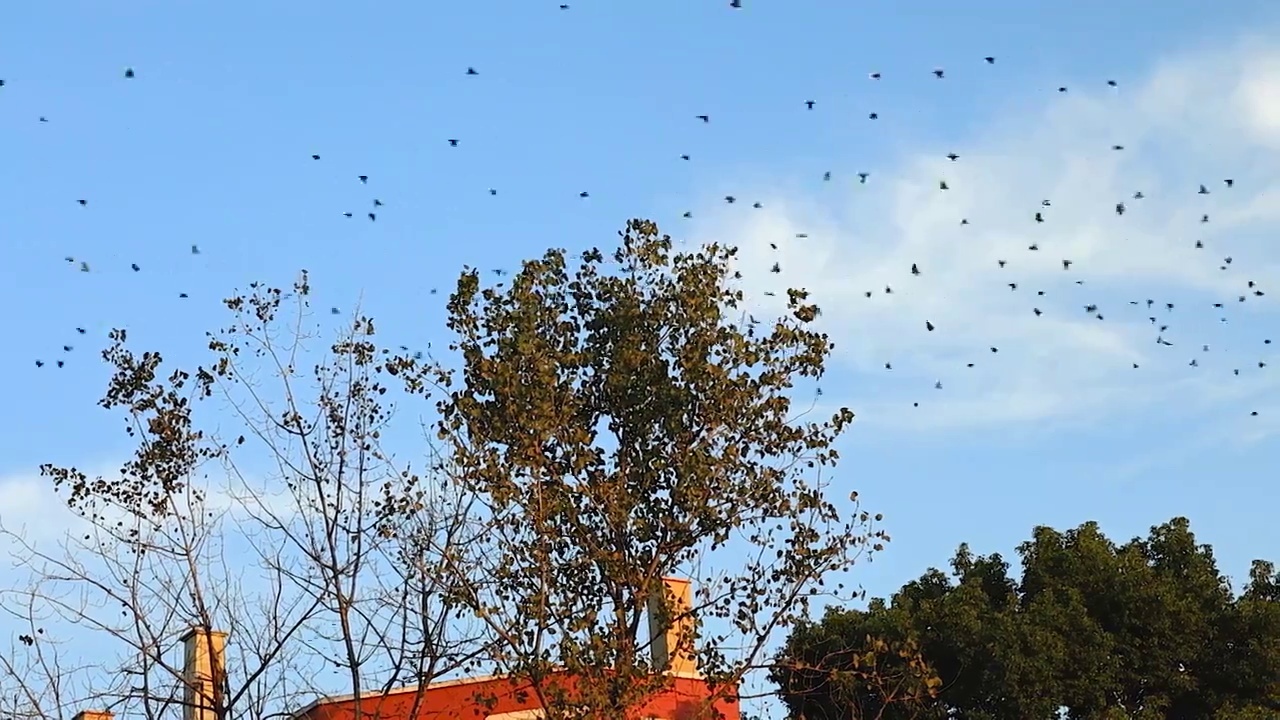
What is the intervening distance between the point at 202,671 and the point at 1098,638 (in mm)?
13043

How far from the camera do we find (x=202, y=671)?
2084cm

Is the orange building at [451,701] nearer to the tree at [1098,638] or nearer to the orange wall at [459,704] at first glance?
the orange wall at [459,704]

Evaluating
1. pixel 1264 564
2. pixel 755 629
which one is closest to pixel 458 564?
pixel 755 629

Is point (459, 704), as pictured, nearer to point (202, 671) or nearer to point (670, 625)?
point (202, 671)

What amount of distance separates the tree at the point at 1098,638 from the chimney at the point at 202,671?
8.40m

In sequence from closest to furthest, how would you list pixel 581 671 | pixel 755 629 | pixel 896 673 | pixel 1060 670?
pixel 581 671 < pixel 755 629 < pixel 896 673 < pixel 1060 670

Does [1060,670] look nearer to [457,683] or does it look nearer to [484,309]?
[457,683]

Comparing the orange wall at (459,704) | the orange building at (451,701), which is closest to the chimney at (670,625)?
the orange building at (451,701)

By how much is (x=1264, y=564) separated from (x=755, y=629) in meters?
13.3

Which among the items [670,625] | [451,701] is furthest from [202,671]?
[670,625]

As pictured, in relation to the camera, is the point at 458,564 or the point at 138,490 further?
the point at 138,490

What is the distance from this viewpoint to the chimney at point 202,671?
58.4 feet

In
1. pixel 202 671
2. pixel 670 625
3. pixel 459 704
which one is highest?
pixel 202 671

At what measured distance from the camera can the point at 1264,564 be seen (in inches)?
1089
